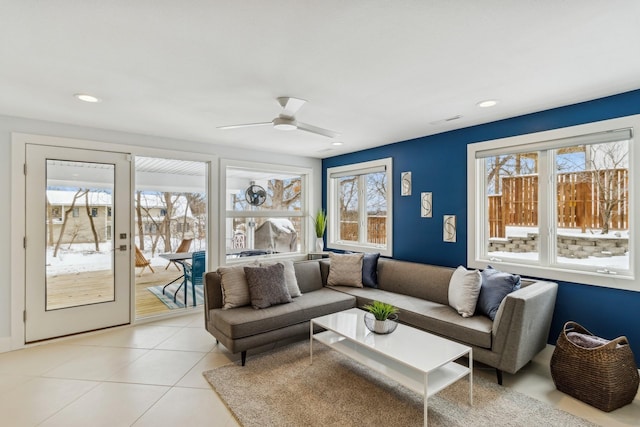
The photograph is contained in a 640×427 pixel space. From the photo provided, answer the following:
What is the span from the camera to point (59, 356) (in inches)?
120

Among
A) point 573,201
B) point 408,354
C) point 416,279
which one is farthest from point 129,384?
point 573,201

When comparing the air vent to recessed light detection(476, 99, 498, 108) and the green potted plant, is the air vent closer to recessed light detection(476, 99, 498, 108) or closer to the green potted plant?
recessed light detection(476, 99, 498, 108)

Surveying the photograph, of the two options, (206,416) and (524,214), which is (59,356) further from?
(524,214)

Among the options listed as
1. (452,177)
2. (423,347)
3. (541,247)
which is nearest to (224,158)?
(452,177)

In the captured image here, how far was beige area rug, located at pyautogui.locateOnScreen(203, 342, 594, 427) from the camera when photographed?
2084mm

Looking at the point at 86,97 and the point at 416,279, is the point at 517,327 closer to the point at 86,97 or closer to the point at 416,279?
the point at 416,279

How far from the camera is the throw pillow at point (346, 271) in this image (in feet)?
13.5

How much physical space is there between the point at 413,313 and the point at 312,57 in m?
2.49

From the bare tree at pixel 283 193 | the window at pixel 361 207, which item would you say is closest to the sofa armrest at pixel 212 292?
the bare tree at pixel 283 193

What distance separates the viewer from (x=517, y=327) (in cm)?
242

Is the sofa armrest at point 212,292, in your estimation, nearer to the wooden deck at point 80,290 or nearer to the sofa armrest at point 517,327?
the wooden deck at point 80,290

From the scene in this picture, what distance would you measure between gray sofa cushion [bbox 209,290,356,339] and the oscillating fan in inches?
81.7

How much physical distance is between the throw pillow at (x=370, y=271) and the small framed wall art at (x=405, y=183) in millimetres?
968

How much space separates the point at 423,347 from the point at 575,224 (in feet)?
6.56
